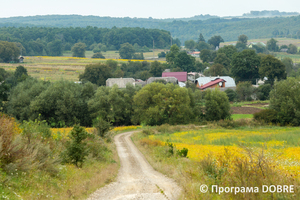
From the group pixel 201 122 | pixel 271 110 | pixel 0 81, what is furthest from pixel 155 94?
pixel 0 81

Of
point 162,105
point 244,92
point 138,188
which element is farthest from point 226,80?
point 138,188

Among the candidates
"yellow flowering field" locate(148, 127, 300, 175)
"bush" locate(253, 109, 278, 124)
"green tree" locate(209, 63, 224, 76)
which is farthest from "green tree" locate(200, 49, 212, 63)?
"yellow flowering field" locate(148, 127, 300, 175)

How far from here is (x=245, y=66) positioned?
88.2m

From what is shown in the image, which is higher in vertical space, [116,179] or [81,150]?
[81,150]

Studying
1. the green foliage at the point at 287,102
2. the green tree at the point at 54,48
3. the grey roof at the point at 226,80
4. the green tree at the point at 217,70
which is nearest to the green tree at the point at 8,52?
the green tree at the point at 54,48

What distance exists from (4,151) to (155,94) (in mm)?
41647

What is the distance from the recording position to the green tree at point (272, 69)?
79.4 m

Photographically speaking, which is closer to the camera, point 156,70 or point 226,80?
point 226,80

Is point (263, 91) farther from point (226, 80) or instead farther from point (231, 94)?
point (226, 80)

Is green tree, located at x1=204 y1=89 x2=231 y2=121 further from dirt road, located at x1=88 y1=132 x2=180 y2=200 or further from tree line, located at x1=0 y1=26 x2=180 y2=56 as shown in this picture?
tree line, located at x1=0 y1=26 x2=180 y2=56

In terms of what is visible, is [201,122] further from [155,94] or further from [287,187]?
[287,187]

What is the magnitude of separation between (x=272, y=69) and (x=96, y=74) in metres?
48.6

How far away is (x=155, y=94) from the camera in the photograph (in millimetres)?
50750

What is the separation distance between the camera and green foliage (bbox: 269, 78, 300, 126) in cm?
4681
